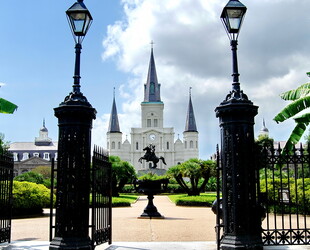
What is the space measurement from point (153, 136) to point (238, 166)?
85320 millimetres

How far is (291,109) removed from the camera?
9.31 meters

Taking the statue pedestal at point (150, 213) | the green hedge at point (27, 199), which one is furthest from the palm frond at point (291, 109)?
the green hedge at point (27, 199)

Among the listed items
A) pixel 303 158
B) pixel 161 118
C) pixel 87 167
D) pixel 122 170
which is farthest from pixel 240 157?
pixel 161 118

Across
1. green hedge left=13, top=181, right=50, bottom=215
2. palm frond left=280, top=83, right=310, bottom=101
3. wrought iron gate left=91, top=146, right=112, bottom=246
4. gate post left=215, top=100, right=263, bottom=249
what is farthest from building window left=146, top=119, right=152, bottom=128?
gate post left=215, top=100, right=263, bottom=249

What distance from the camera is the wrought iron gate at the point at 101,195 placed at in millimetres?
7633

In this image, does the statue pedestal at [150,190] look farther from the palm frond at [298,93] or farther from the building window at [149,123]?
the building window at [149,123]

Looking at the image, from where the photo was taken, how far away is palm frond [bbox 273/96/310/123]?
9.25 metres

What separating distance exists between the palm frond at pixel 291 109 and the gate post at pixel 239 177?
2203 millimetres

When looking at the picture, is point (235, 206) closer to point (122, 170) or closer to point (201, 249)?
point (201, 249)

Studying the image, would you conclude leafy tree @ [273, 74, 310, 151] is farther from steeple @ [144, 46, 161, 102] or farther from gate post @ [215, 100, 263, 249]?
steeple @ [144, 46, 161, 102]

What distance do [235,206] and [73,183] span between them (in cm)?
308

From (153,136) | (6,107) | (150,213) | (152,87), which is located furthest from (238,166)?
(152,87)

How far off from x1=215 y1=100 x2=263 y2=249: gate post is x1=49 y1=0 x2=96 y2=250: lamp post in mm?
2635

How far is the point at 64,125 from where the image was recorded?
7293 millimetres
